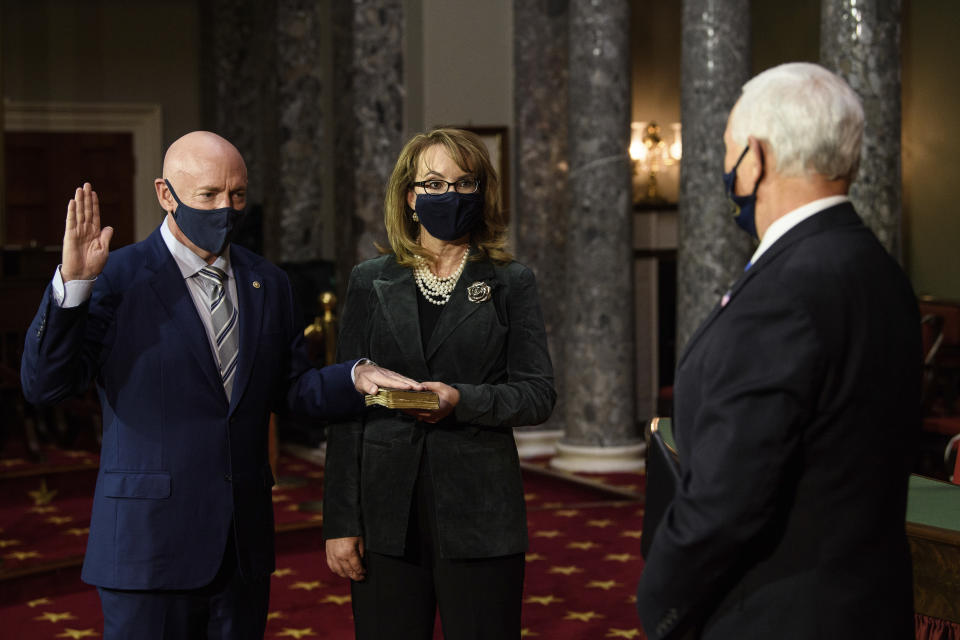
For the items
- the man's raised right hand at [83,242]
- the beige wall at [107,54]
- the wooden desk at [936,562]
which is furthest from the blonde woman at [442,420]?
the beige wall at [107,54]

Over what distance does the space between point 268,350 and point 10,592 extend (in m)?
3.46

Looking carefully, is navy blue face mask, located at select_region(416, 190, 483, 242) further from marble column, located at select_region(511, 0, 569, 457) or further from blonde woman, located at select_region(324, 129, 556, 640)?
marble column, located at select_region(511, 0, 569, 457)

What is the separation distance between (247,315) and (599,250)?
236 inches

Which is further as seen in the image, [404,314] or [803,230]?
[404,314]

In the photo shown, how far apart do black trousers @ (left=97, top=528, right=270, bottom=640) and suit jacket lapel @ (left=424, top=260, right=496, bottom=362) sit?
630 mm

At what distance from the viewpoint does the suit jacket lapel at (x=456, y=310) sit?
275cm

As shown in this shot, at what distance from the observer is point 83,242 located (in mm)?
2336

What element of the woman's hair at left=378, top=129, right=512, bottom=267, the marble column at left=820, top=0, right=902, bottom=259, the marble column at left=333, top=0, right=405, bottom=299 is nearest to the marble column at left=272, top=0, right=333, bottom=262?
the marble column at left=333, top=0, right=405, bottom=299

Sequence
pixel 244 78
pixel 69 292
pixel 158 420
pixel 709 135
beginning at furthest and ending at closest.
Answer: pixel 244 78
pixel 709 135
pixel 158 420
pixel 69 292

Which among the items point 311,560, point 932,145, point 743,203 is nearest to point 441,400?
point 743,203

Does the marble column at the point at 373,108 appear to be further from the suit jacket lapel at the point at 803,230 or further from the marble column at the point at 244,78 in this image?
the suit jacket lapel at the point at 803,230

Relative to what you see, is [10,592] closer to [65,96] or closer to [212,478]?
[212,478]

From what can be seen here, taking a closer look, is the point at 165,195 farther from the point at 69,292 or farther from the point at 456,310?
the point at 456,310

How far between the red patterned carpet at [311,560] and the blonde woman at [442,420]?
7.33 feet
